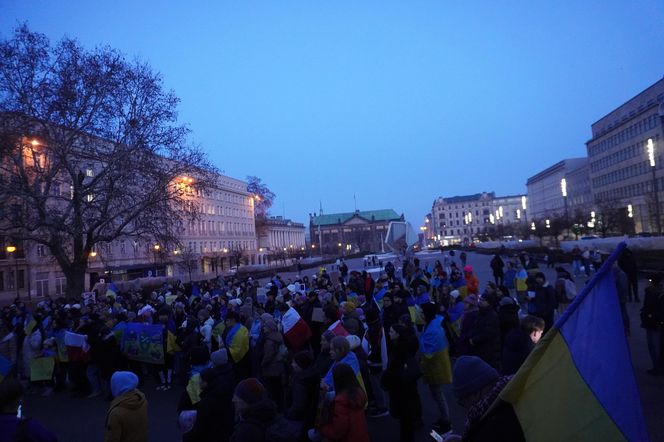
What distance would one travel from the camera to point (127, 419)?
432 centimetres

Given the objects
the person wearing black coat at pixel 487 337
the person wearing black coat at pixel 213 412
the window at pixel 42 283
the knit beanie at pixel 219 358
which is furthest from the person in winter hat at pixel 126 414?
the window at pixel 42 283

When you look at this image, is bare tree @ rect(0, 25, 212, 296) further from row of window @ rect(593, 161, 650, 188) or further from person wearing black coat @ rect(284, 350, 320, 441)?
row of window @ rect(593, 161, 650, 188)

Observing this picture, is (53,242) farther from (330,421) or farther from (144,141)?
(330,421)

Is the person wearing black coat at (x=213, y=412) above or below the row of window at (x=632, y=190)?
below

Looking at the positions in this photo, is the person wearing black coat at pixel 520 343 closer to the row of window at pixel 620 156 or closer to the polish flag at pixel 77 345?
the polish flag at pixel 77 345

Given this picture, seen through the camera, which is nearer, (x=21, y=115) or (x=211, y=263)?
(x=21, y=115)

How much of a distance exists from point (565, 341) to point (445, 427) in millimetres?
4535

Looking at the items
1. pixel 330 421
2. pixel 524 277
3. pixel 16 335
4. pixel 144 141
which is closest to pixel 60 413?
pixel 16 335

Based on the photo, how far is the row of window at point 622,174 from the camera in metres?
67.4

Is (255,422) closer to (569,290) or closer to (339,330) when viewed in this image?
(339,330)

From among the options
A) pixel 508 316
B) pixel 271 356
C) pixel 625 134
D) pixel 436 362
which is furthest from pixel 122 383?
pixel 625 134

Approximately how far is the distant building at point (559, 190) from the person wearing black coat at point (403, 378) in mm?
81561

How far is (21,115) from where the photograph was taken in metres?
25.1

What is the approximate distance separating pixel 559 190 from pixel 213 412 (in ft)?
391
